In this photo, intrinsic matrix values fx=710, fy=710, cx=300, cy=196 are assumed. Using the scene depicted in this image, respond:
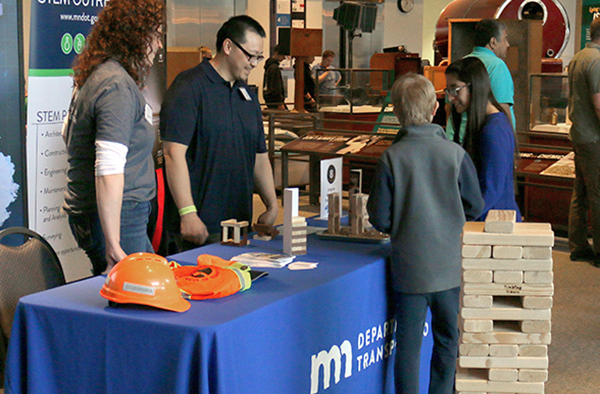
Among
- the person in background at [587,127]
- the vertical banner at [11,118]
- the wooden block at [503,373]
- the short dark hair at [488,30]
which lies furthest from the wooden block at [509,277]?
the person in background at [587,127]

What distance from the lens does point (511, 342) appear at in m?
1.68

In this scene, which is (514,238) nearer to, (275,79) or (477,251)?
(477,251)

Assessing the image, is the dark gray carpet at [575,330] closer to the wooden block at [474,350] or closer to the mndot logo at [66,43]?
the wooden block at [474,350]

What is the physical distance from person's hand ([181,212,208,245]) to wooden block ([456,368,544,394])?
4.51 feet

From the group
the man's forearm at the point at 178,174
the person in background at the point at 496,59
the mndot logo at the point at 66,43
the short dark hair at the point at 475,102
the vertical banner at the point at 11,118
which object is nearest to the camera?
the man's forearm at the point at 178,174

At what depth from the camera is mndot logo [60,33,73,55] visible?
12.6ft

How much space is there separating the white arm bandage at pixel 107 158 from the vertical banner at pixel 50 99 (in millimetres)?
1671

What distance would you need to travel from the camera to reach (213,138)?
2.89 meters

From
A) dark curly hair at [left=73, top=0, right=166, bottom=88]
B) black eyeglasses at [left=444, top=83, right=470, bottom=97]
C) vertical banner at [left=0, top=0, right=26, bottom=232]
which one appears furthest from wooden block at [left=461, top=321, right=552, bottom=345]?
vertical banner at [left=0, top=0, right=26, bottom=232]

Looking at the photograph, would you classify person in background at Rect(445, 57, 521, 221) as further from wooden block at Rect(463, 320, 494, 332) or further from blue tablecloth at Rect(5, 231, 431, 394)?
wooden block at Rect(463, 320, 494, 332)

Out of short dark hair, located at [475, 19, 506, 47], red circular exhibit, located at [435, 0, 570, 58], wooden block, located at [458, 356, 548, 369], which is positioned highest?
red circular exhibit, located at [435, 0, 570, 58]

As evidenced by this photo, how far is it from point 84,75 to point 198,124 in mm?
648

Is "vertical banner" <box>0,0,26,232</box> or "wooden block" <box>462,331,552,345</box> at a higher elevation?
"vertical banner" <box>0,0,26,232</box>

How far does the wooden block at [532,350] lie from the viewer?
66.1 inches
